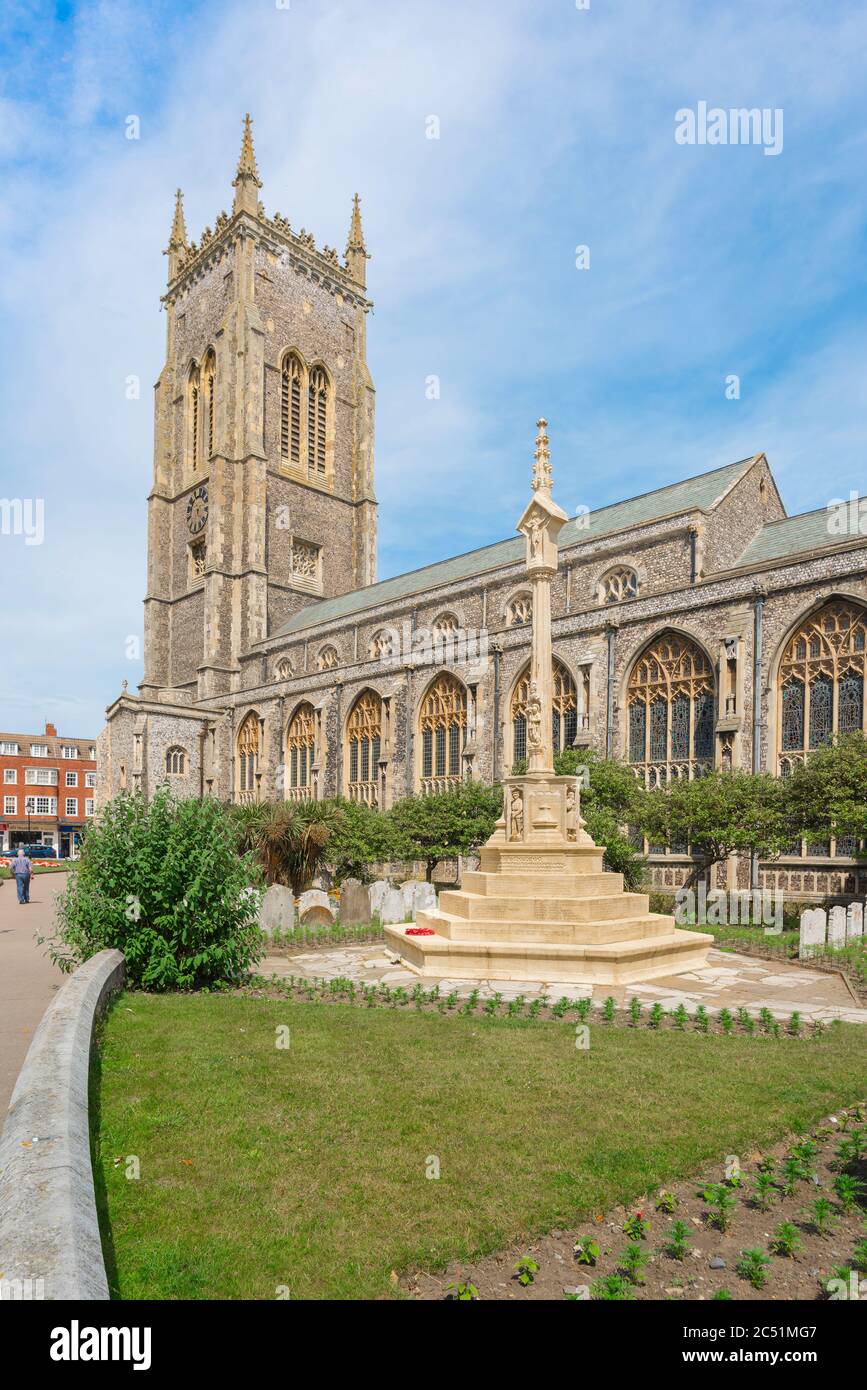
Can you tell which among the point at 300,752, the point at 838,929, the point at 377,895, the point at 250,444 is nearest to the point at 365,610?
the point at 300,752

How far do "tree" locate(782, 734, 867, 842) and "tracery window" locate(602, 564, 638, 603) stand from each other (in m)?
11.1

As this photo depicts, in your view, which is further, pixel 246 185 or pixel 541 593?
pixel 246 185

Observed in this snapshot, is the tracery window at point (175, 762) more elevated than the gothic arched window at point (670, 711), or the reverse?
the gothic arched window at point (670, 711)

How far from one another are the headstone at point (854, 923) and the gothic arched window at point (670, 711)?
328 inches

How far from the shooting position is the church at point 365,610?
67.5ft

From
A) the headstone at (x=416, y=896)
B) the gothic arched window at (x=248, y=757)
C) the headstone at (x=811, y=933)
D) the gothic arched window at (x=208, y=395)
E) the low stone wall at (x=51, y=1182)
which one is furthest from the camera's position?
the gothic arched window at (x=208, y=395)

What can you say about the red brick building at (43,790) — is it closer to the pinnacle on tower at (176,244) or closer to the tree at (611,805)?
the pinnacle on tower at (176,244)

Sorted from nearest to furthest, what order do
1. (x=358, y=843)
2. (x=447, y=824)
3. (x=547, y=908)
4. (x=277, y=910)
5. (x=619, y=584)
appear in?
(x=547, y=908) < (x=277, y=910) < (x=447, y=824) < (x=358, y=843) < (x=619, y=584)

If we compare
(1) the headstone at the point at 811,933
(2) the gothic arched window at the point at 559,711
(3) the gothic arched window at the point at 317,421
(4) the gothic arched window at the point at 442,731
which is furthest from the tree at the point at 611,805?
(3) the gothic arched window at the point at 317,421

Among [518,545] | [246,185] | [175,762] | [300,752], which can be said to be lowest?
[175,762]

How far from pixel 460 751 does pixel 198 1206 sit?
24.6 m

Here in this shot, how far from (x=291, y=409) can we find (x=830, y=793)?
4141cm

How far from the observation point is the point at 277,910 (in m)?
14.8

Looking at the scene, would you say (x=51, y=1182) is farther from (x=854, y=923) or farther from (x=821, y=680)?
(x=821, y=680)
